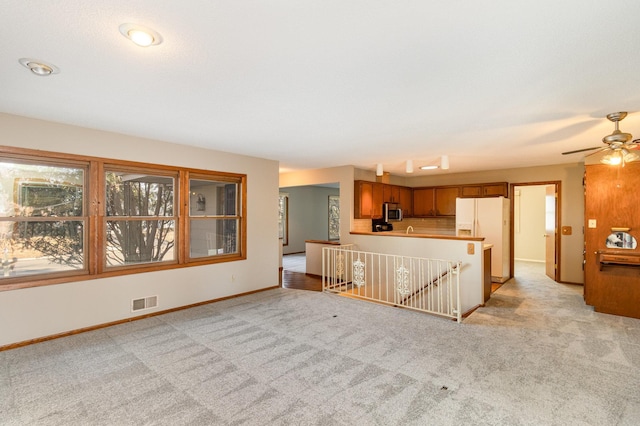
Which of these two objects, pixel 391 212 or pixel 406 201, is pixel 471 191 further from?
pixel 391 212

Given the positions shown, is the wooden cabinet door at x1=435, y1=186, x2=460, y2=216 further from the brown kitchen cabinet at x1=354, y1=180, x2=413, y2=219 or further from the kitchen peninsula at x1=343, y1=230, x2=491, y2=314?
the kitchen peninsula at x1=343, y1=230, x2=491, y2=314

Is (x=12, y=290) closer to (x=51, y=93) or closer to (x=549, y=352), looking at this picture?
(x=51, y=93)

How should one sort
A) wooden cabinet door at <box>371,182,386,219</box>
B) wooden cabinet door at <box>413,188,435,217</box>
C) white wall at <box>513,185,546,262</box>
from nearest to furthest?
1. wooden cabinet door at <box>371,182,386,219</box>
2. wooden cabinet door at <box>413,188,435,217</box>
3. white wall at <box>513,185,546,262</box>

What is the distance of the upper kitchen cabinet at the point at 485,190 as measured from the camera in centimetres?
662

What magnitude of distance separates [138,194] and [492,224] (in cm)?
640

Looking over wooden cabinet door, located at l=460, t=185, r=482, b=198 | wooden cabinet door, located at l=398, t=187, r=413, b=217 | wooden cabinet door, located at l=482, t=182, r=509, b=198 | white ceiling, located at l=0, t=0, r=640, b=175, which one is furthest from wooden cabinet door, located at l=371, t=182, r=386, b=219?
white ceiling, located at l=0, t=0, r=640, b=175

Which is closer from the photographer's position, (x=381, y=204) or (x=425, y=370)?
(x=425, y=370)

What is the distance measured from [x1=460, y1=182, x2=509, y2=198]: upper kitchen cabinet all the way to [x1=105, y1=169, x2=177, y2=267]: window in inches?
247

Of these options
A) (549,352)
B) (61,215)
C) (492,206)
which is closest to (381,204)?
(492,206)

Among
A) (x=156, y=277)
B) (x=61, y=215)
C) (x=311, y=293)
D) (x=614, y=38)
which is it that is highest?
(x=614, y=38)

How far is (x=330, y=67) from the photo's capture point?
2.12m

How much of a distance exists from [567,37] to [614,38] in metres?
0.28

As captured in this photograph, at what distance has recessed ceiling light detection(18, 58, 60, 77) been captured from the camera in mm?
A: 2018

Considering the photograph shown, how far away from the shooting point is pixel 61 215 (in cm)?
349
